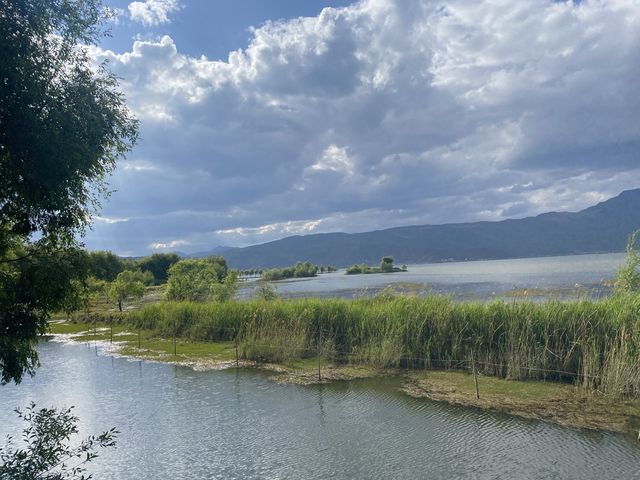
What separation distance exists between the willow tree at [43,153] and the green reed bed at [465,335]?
1237cm

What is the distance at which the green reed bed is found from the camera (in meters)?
14.3

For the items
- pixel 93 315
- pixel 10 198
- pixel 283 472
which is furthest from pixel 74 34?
pixel 93 315

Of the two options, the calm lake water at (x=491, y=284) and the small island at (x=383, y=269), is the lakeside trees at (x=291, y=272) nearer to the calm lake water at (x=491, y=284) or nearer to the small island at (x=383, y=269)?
the small island at (x=383, y=269)

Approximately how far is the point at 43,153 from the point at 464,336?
52.2ft

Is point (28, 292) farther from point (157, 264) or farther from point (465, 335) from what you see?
point (157, 264)

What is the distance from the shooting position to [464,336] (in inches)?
696

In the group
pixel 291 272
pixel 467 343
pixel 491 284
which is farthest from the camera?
pixel 291 272

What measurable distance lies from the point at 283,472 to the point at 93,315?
125 ft

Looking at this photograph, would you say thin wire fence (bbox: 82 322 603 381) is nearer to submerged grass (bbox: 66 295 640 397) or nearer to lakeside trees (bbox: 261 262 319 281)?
submerged grass (bbox: 66 295 640 397)

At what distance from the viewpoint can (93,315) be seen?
138 feet

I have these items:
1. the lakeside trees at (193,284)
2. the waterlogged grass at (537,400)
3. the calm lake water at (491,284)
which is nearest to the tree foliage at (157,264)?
the calm lake water at (491,284)

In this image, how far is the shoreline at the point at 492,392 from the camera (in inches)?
473

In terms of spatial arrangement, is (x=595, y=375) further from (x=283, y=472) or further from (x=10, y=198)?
(x=10, y=198)

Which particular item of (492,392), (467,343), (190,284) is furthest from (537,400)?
(190,284)
